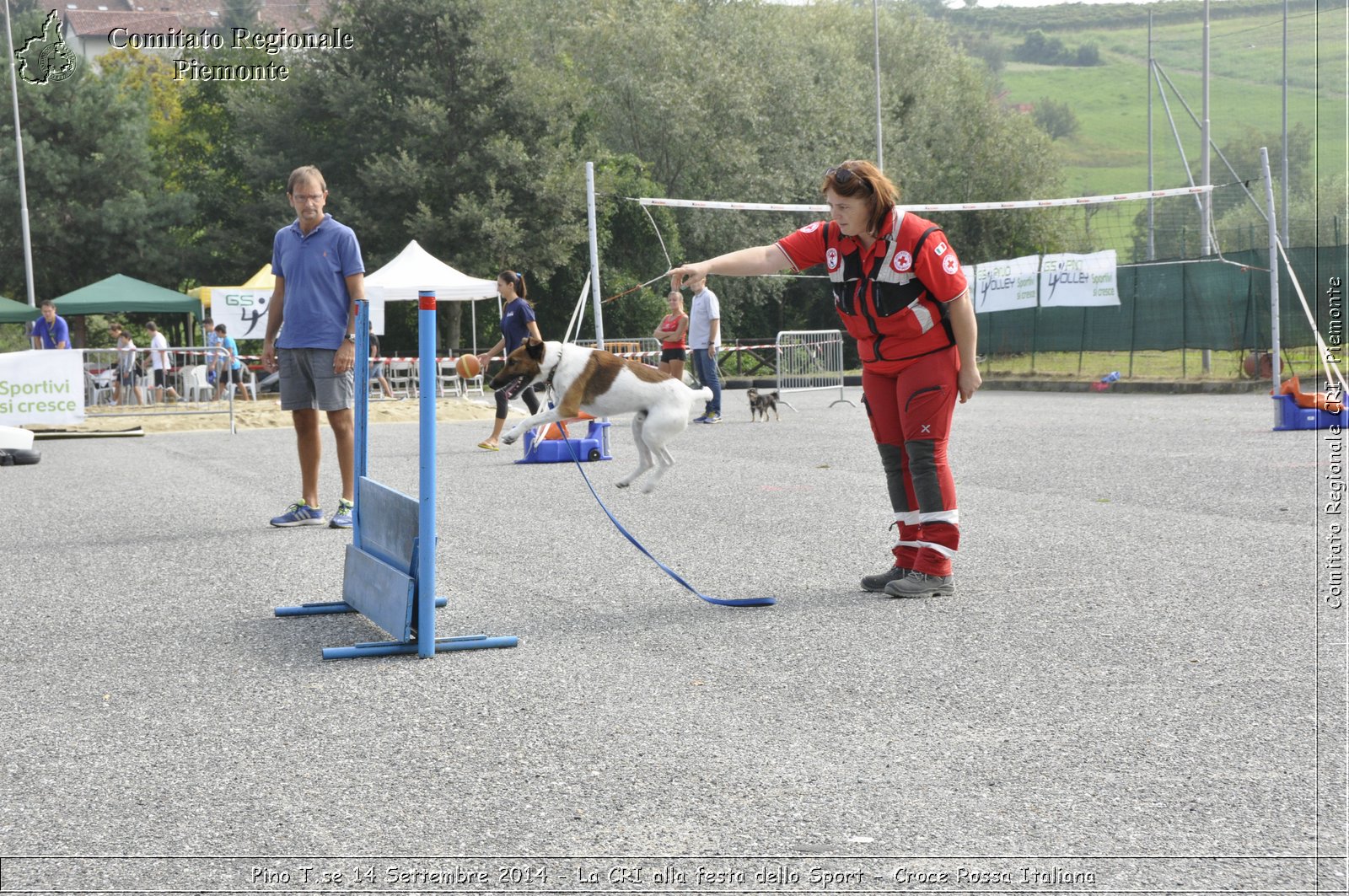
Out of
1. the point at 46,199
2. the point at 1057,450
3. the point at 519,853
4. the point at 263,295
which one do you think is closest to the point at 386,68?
the point at 46,199

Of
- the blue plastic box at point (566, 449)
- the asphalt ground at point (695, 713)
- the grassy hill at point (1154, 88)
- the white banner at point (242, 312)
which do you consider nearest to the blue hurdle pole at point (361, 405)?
the asphalt ground at point (695, 713)

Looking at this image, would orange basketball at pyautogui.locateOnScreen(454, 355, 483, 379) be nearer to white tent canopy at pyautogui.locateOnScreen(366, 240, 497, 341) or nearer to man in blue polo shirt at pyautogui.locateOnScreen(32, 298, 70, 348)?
man in blue polo shirt at pyautogui.locateOnScreen(32, 298, 70, 348)

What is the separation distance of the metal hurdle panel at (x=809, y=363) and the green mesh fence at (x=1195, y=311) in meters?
6.32

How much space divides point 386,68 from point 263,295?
1595 centimetres

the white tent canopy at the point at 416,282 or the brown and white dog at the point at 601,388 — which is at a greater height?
the white tent canopy at the point at 416,282

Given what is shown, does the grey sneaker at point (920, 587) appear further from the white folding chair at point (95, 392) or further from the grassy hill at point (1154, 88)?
the grassy hill at point (1154, 88)

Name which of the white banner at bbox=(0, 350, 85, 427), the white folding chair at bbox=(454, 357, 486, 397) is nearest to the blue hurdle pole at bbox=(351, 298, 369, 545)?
the white banner at bbox=(0, 350, 85, 427)

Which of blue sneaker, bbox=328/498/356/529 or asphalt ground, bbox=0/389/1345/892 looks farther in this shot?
blue sneaker, bbox=328/498/356/529

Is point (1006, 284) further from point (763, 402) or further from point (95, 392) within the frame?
point (95, 392)

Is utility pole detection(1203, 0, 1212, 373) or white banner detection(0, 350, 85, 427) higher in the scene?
utility pole detection(1203, 0, 1212, 373)

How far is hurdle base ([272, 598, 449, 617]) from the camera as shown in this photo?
19.6 feet

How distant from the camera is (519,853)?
3.10m

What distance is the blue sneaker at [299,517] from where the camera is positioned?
29.2 feet

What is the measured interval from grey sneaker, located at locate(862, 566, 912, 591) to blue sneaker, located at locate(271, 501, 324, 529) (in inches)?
167
